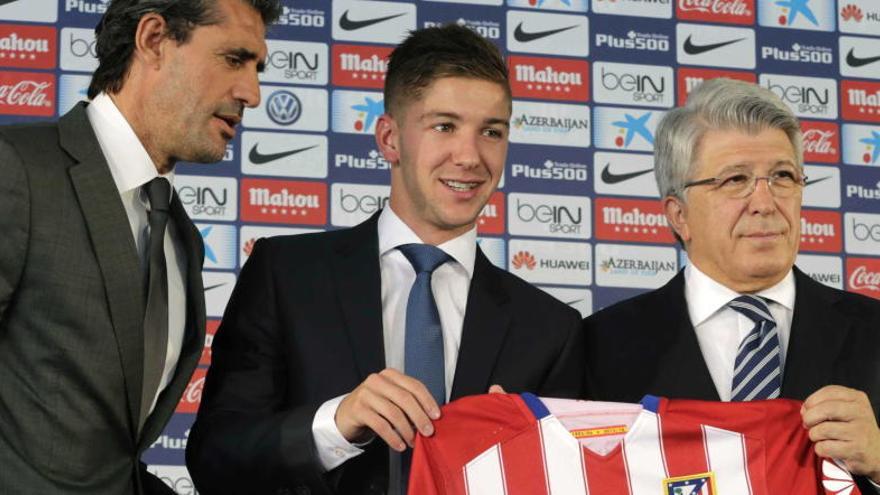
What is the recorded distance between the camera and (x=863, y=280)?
4.26 m

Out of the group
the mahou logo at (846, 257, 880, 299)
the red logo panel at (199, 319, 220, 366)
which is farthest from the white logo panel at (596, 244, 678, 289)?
the red logo panel at (199, 319, 220, 366)

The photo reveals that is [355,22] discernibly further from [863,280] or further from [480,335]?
[480,335]

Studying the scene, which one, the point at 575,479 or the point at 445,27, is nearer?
the point at 575,479

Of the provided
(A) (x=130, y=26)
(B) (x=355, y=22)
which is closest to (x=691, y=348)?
(A) (x=130, y=26)

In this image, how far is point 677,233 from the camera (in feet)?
7.79

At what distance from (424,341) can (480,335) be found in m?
0.10

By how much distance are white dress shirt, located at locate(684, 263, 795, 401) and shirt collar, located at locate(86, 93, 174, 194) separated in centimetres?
95

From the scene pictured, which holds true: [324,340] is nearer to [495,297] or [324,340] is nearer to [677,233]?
[495,297]

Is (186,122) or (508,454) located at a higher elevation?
(186,122)

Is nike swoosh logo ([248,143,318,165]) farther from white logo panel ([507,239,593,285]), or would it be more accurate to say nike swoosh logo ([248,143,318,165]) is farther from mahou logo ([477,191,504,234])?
white logo panel ([507,239,593,285])

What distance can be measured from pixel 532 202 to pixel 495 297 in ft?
6.41

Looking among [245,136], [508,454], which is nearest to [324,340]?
[508,454]

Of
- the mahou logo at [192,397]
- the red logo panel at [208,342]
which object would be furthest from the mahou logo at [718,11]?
the mahou logo at [192,397]

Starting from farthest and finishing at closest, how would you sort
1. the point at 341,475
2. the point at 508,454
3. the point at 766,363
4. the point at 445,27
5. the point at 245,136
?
the point at 245,136, the point at 445,27, the point at 766,363, the point at 341,475, the point at 508,454
